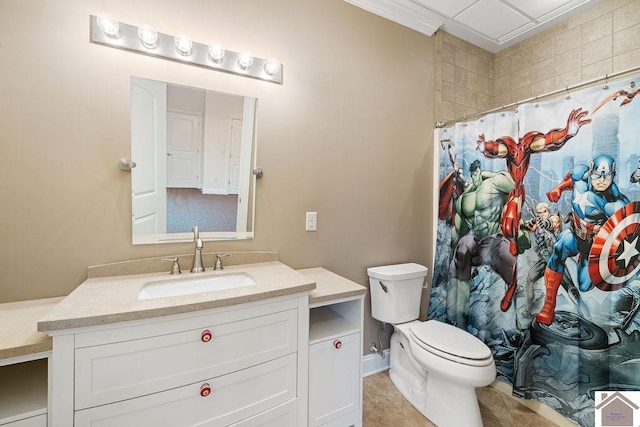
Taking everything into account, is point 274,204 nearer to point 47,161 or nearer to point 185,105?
point 185,105

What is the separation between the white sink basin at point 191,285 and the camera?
1219mm

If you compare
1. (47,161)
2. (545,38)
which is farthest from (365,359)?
(545,38)

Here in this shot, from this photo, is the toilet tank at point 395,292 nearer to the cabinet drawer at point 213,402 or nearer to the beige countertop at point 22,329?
the cabinet drawer at point 213,402

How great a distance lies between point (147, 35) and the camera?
129cm

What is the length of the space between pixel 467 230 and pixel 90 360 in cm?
212

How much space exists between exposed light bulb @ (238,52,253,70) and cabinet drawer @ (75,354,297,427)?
148cm

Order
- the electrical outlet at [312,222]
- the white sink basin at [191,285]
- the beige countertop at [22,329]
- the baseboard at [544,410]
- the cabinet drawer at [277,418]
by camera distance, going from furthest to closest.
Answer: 1. the electrical outlet at [312,222]
2. the baseboard at [544,410]
3. the white sink basin at [191,285]
4. the cabinet drawer at [277,418]
5. the beige countertop at [22,329]

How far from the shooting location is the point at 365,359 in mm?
1993

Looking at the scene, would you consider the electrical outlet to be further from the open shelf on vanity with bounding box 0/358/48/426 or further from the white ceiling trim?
the white ceiling trim

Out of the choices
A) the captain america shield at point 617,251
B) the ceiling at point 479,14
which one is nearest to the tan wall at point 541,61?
the ceiling at point 479,14

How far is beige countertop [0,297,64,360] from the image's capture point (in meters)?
0.81

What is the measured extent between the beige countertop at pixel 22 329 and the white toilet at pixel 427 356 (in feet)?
5.32

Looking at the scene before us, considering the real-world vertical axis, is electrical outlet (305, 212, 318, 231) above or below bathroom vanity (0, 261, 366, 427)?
above
